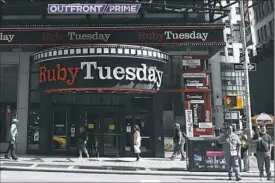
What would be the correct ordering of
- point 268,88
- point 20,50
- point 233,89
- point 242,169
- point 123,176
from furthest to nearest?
1. point 233,89
2. point 268,88
3. point 20,50
4. point 242,169
5. point 123,176

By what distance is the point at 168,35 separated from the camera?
1950 cm

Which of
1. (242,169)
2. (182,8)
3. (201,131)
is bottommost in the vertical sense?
(242,169)

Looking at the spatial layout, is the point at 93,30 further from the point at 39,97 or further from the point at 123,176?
the point at 123,176

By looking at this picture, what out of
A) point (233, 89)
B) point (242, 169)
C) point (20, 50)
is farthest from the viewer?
point (233, 89)

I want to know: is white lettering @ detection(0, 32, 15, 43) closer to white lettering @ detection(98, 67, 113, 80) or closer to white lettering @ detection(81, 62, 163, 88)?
white lettering @ detection(81, 62, 163, 88)

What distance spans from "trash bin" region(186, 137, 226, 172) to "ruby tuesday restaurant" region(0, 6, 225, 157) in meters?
4.67

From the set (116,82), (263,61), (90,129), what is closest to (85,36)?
(116,82)

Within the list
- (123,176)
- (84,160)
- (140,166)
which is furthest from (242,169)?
(84,160)

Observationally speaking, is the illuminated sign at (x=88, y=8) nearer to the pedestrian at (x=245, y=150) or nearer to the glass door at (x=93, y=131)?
the glass door at (x=93, y=131)

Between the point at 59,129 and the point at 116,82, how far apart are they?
178 inches

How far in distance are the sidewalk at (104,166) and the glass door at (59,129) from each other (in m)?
1.47

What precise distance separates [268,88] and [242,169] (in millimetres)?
38526

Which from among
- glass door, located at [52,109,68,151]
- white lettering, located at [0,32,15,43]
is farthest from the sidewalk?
white lettering, located at [0,32,15,43]

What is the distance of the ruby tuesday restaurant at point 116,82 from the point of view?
59.6 feet
